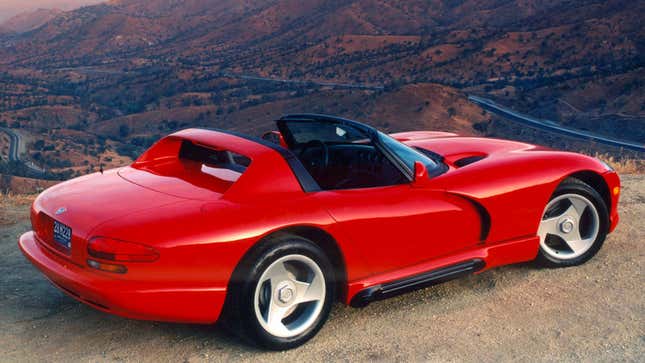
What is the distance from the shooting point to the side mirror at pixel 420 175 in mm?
4414

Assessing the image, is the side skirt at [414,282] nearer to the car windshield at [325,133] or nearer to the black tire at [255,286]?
the black tire at [255,286]

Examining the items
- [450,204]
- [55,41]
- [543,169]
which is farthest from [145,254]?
[55,41]

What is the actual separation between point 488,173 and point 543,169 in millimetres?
507

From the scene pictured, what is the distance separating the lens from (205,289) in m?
3.65

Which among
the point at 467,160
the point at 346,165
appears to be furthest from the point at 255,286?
the point at 467,160

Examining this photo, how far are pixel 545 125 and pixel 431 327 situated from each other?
47.4 m

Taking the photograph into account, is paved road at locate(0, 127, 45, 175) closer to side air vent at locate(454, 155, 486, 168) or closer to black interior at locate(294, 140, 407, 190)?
black interior at locate(294, 140, 407, 190)

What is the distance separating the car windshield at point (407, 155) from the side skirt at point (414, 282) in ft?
2.32

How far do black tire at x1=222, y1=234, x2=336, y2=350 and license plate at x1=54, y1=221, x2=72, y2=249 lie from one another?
96 cm

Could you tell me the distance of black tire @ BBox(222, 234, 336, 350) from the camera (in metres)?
3.70

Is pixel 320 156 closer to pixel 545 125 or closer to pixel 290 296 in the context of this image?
pixel 290 296

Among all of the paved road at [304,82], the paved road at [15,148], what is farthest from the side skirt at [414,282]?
the paved road at [304,82]

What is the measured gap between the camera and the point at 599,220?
5184 mm

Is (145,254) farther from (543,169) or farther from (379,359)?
(543,169)
